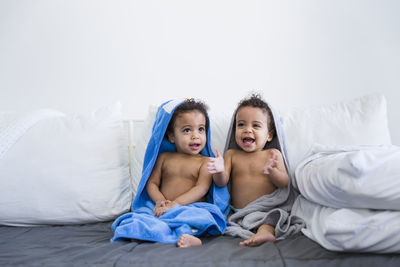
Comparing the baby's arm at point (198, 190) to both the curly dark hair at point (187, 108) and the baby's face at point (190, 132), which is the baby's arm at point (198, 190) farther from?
the curly dark hair at point (187, 108)

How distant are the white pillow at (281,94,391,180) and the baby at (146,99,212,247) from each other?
394 millimetres

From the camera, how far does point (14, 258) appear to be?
96cm

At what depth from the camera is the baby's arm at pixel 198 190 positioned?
1384mm

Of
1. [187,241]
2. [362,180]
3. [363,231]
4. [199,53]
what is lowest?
[187,241]

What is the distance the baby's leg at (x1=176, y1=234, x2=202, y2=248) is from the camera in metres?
1.06

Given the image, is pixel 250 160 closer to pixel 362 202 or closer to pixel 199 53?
pixel 362 202

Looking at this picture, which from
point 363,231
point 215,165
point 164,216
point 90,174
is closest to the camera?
point 363,231

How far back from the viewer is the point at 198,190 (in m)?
1.42

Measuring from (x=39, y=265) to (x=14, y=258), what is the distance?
0.12 meters

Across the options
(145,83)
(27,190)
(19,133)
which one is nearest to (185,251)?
(27,190)

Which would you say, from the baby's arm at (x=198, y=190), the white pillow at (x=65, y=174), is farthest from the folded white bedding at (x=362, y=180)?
the white pillow at (x=65, y=174)

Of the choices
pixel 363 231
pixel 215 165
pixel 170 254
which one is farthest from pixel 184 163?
pixel 363 231

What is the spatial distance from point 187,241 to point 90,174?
1.97ft

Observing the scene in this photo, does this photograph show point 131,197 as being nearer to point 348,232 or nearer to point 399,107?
point 348,232
